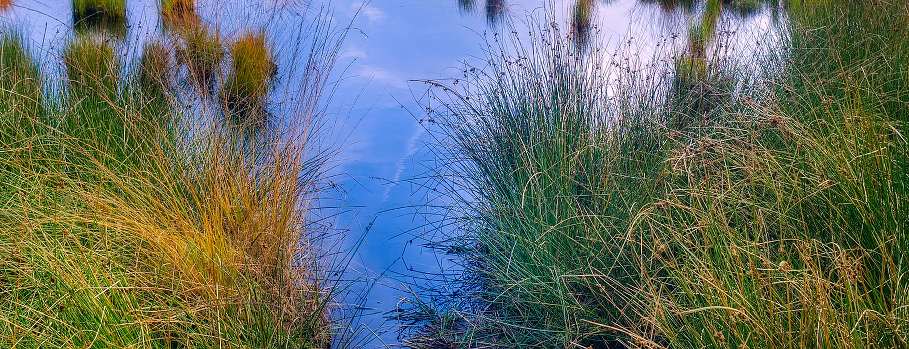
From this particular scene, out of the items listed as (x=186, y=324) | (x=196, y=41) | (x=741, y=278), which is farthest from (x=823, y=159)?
(x=196, y=41)

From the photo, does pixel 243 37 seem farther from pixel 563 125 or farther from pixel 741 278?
pixel 741 278

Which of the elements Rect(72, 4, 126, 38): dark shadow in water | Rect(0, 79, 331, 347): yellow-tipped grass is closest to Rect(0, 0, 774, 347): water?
Rect(72, 4, 126, 38): dark shadow in water

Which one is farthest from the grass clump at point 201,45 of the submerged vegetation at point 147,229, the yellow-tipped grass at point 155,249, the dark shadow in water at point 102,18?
the dark shadow in water at point 102,18

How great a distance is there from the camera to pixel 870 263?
6.86 feet

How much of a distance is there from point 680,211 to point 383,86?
3480mm

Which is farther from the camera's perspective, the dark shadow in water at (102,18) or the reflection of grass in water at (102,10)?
the reflection of grass in water at (102,10)

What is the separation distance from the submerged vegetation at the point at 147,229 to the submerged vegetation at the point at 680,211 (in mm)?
595

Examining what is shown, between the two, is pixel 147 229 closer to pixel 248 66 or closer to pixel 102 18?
pixel 248 66

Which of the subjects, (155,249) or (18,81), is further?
(18,81)

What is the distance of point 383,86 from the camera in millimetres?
5742

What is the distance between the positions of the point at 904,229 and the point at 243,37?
383cm

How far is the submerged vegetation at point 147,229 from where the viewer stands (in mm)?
1948

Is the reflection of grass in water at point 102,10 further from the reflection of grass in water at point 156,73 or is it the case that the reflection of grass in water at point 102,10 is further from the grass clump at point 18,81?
the reflection of grass in water at point 156,73

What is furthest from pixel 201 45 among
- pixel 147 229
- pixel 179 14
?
pixel 147 229
